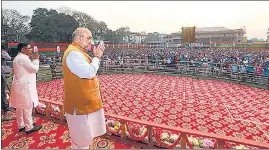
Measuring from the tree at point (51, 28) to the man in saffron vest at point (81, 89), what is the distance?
2754 cm

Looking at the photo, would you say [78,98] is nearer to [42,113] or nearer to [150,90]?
[42,113]

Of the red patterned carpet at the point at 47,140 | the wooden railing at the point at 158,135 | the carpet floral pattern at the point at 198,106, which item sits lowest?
the carpet floral pattern at the point at 198,106

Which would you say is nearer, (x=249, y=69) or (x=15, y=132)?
(x=15, y=132)

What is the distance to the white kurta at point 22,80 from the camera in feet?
8.62

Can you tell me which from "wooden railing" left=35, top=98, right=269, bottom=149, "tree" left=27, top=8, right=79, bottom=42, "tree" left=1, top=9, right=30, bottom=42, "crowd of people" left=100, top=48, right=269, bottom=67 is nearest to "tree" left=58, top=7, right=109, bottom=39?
"tree" left=27, top=8, right=79, bottom=42

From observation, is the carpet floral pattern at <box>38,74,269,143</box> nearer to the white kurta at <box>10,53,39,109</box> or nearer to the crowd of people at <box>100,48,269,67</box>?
the white kurta at <box>10,53,39,109</box>

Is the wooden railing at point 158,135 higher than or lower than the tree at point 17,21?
lower

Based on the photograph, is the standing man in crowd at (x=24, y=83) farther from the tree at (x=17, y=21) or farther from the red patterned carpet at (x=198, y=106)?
the tree at (x=17, y=21)

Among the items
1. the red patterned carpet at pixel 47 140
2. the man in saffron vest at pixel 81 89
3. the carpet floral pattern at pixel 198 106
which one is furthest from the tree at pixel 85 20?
the man in saffron vest at pixel 81 89

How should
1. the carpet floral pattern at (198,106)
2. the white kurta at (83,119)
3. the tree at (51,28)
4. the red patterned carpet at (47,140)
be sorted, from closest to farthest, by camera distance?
the white kurta at (83,119)
the red patterned carpet at (47,140)
the carpet floral pattern at (198,106)
the tree at (51,28)

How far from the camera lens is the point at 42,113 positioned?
382 cm

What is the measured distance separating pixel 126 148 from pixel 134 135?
224mm

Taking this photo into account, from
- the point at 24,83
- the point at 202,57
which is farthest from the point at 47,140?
the point at 202,57

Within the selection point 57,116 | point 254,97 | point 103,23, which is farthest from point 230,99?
point 103,23
